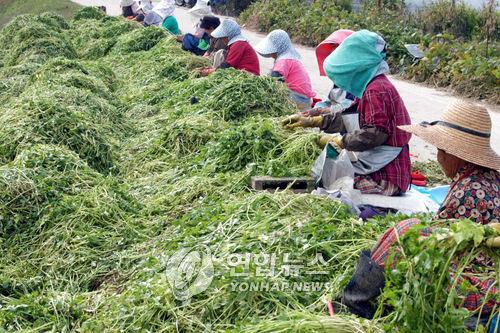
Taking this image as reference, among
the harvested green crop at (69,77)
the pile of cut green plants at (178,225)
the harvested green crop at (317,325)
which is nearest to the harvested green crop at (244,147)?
the pile of cut green plants at (178,225)

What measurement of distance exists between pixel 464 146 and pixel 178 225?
196 cm

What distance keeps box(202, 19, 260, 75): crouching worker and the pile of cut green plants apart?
0.59m

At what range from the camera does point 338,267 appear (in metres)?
3.37

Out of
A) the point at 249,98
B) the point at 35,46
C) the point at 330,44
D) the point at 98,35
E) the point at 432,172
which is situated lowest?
the point at 98,35

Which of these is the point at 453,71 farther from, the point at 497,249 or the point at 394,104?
the point at 497,249

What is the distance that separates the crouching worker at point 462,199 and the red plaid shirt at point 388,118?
82cm

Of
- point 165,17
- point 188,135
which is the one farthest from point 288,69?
point 165,17

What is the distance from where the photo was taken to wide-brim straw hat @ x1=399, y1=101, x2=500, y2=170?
327 cm

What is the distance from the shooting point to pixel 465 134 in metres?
3.37

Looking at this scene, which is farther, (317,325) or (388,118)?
(388,118)

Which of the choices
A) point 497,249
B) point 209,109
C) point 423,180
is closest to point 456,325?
point 497,249

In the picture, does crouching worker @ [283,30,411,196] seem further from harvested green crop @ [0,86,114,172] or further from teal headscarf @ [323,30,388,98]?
harvested green crop @ [0,86,114,172]

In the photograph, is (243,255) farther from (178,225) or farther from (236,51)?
(236,51)

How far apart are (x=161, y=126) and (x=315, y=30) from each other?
1034 cm
